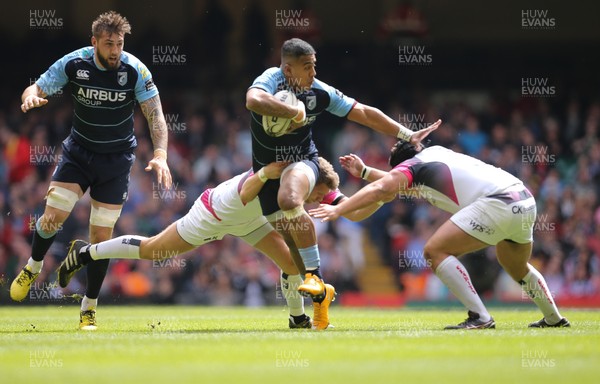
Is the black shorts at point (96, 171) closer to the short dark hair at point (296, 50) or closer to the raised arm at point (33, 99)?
the raised arm at point (33, 99)

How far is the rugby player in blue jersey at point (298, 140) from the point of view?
9703 mm

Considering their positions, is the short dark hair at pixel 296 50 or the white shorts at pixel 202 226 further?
the white shorts at pixel 202 226

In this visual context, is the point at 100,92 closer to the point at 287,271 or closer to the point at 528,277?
the point at 287,271

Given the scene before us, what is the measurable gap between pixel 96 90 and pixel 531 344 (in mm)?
5511

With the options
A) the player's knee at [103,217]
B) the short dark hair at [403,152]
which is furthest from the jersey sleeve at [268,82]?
the player's knee at [103,217]

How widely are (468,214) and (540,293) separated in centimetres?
115

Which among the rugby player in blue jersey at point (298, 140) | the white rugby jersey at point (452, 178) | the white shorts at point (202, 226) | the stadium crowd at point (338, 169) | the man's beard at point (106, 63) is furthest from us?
the stadium crowd at point (338, 169)

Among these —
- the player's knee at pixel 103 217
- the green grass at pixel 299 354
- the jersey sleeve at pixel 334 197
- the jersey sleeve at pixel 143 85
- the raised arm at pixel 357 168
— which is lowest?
the green grass at pixel 299 354

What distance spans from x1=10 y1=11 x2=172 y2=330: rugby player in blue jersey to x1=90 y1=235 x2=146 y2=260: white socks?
38 centimetres

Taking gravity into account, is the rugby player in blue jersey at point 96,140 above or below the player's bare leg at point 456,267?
above

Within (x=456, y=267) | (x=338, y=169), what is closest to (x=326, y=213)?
(x=456, y=267)

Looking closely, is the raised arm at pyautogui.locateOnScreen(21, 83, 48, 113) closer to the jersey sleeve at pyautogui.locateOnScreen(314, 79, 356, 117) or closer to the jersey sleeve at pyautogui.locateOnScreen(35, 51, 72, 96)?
the jersey sleeve at pyautogui.locateOnScreen(35, 51, 72, 96)

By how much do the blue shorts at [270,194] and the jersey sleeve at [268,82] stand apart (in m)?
0.82

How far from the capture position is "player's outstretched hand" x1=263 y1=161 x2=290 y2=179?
10.1m
